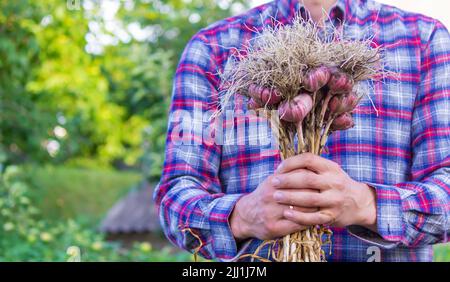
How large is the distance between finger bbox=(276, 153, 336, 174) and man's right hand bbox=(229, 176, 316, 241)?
0.18ft

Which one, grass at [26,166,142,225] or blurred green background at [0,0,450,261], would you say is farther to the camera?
grass at [26,166,142,225]

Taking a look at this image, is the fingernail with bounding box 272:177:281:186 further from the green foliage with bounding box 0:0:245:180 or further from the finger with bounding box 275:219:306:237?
the green foliage with bounding box 0:0:245:180

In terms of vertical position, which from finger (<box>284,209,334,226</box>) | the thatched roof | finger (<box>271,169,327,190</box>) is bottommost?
finger (<box>284,209,334,226</box>)

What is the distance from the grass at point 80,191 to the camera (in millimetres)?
14578

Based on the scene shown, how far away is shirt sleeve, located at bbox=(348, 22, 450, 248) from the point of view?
1601mm

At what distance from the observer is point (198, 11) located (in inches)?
259

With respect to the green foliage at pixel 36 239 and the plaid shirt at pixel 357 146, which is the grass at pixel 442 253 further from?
the plaid shirt at pixel 357 146

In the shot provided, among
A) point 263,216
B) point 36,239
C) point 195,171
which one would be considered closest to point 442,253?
point 36,239

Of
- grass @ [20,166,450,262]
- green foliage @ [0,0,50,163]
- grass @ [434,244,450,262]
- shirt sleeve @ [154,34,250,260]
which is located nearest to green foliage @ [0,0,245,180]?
green foliage @ [0,0,50,163]

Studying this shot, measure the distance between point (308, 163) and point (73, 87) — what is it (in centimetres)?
717

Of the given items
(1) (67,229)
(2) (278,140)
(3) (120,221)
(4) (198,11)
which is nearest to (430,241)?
(2) (278,140)

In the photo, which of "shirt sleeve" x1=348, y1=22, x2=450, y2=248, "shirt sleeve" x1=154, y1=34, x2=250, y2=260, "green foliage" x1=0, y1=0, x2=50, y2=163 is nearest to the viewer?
"shirt sleeve" x1=348, y1=22, x2=450, y2=248
